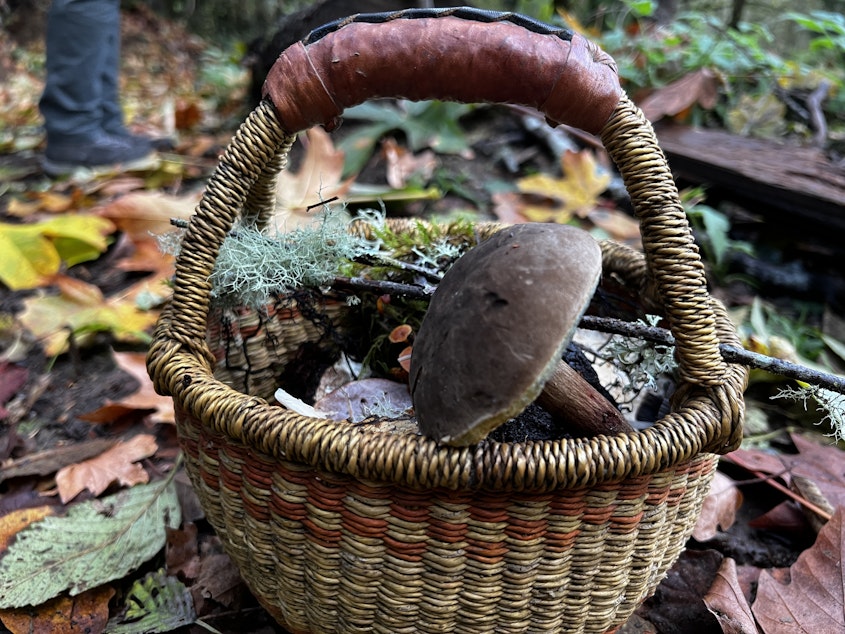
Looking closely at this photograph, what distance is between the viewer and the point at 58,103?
2.74 m

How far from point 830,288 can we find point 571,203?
0.85 meters

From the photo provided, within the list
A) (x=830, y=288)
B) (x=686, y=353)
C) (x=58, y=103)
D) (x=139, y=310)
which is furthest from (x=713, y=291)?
(x=58, y=103)

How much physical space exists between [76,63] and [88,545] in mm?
2410

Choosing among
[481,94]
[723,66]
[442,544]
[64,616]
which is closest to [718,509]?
[442,544]

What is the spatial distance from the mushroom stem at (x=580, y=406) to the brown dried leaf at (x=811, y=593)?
42cm

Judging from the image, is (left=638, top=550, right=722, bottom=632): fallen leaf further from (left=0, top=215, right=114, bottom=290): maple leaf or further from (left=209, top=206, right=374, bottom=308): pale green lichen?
(left=0, top=215, right=114, bottom=290): maple leaf

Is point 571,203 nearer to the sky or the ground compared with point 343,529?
nearer to the ground

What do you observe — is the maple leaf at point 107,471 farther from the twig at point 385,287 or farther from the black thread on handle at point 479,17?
the black thread on handle at point 479,17

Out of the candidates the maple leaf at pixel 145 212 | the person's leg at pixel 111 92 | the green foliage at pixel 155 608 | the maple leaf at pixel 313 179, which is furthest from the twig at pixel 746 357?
the person's leg at pixel 111 92

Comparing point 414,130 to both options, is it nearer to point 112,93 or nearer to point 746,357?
point 112,93

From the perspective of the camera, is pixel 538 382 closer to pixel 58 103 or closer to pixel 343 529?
pixel 343 529

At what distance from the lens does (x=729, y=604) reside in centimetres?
91

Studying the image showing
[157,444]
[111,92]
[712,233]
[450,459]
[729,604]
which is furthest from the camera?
[111,92]

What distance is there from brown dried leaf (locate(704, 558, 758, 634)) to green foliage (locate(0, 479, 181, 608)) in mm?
885
